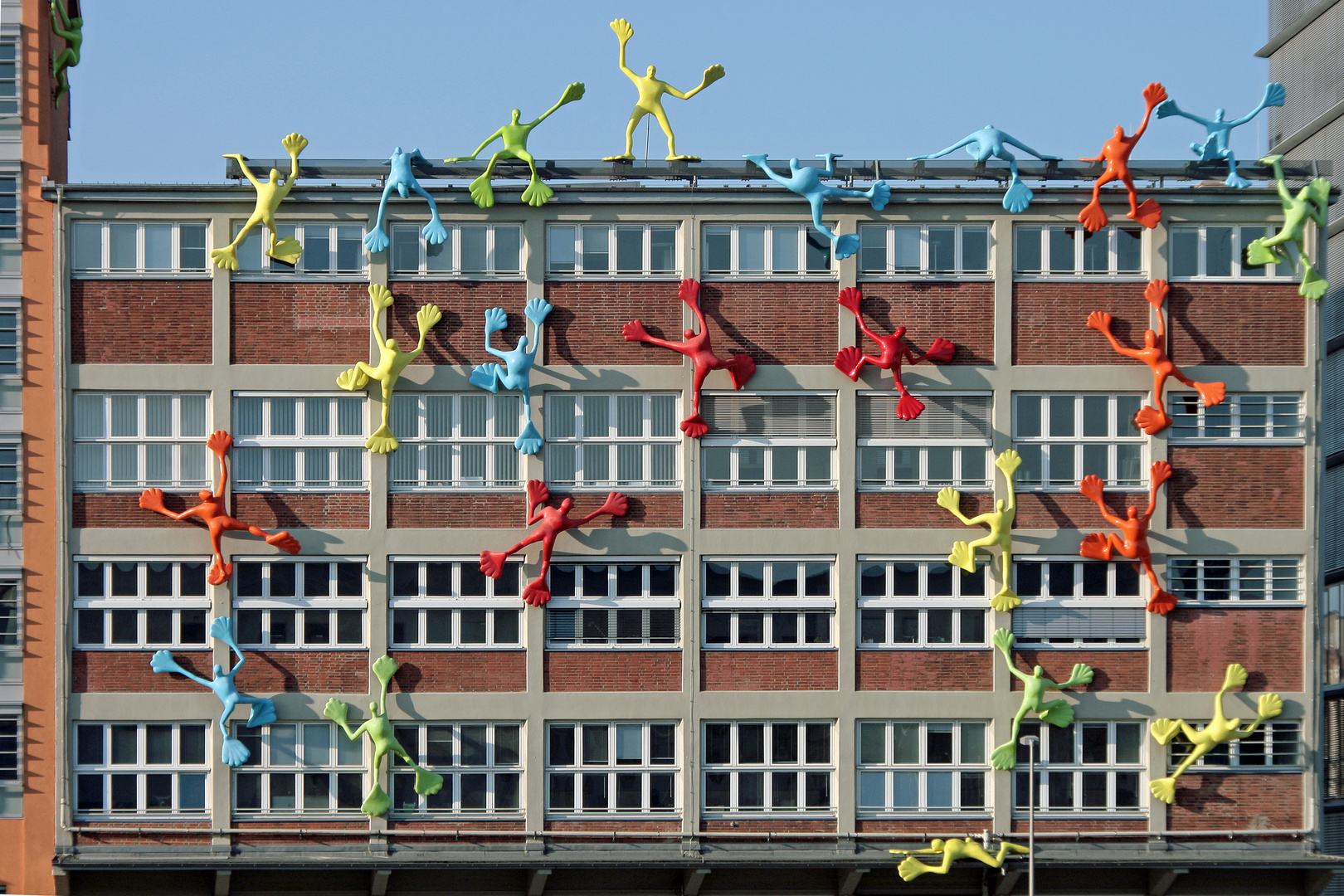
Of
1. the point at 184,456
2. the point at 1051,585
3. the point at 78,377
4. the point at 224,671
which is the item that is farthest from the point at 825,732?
the point at 78,377

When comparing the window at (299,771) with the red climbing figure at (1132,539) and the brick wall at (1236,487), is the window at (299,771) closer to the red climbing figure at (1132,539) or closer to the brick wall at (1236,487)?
the red climbing figure at (1132,539)

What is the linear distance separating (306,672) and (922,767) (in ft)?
41.1

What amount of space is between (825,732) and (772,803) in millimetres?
1775

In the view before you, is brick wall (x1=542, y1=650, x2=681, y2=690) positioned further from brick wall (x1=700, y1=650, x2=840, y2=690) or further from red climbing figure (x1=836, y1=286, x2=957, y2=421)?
red climbing figure (x1=836, y1=286, x2=957, y2=421)

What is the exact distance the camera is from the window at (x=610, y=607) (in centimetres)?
3281

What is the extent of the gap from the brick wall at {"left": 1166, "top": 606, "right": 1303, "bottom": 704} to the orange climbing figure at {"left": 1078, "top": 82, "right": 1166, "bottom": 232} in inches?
314

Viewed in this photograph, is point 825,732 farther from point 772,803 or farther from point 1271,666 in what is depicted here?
point 1271,666

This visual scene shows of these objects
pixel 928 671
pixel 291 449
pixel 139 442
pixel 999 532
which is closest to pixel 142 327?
pixel 139 442

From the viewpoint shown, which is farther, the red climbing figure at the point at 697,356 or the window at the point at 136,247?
the window at the point at 136,247

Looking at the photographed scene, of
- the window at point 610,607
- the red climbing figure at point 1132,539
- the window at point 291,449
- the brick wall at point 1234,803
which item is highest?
the window at point 291,449

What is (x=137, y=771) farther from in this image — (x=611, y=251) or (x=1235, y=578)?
(x=1235, y=578)

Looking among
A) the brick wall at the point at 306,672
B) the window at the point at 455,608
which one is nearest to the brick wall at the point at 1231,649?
the window at the point at 455,608

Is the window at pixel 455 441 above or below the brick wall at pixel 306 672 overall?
above

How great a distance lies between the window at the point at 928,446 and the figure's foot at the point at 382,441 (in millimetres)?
9456
